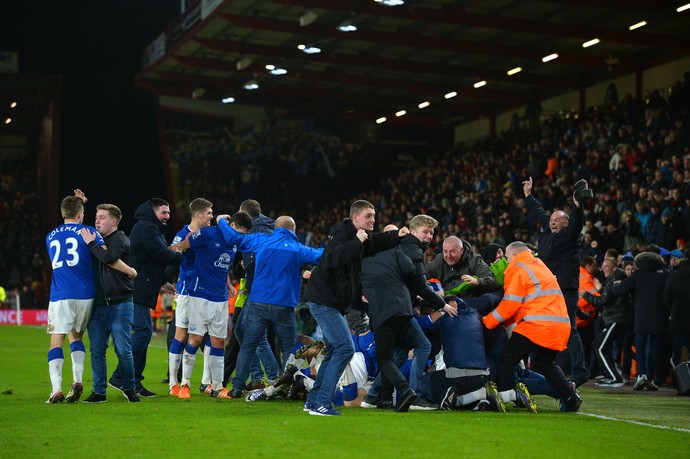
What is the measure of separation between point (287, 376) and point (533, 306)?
9.46 ft

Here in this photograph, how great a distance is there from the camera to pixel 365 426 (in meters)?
9.27

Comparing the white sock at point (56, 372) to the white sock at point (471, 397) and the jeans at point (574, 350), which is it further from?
the jeans at point (574, 350)

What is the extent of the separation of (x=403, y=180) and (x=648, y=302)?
29.3 meters

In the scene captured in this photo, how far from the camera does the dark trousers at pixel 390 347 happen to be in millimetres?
10398

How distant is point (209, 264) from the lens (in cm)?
1245

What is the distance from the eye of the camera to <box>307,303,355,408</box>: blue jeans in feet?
32.8

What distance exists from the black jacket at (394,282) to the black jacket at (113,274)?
8.46 feet

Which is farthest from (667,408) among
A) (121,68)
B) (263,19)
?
(121,68)

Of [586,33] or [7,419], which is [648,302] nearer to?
[7,419]

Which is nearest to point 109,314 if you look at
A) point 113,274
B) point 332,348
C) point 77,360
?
point 113,274

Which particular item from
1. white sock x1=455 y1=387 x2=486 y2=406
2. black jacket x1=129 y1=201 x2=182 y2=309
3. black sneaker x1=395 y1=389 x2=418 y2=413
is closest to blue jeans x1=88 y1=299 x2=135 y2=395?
black jacket x1=129 y1=201 x2=182 y2=309

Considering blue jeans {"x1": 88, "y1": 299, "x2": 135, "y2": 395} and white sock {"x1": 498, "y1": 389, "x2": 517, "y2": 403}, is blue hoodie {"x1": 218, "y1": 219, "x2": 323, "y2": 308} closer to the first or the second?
blue jeans {"x1": 88, "y1": 299, "x2": 135, "y2": 395}

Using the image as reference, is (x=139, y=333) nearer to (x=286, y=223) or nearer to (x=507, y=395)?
(x=286, y=223)

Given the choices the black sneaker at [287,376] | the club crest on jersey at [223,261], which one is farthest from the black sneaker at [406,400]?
the club crest on jersey at [223,261]
